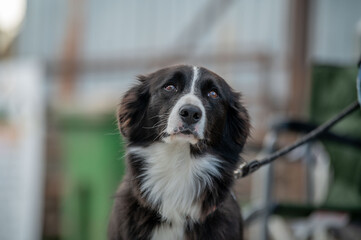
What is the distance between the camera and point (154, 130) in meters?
2.50

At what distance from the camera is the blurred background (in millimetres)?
→ 4012

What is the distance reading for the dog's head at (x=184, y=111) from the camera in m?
2.26

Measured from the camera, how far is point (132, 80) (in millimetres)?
4398

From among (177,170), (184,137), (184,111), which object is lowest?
(177,170)

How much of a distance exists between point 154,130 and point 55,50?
19.9ft

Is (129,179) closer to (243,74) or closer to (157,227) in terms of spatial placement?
(157,227)

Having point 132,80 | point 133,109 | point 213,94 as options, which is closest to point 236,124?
point 213,94

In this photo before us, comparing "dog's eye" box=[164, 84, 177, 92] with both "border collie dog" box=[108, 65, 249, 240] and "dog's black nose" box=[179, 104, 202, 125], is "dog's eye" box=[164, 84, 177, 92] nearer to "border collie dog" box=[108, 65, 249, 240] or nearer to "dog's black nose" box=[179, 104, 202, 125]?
"border collie dog" box=[108, 65, 249, 240]

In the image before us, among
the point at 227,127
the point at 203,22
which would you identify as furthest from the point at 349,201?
the point at 203,22

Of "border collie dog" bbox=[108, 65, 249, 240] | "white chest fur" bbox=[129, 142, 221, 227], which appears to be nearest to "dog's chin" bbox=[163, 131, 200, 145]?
"border collie dog" bbox=[108, 65, 249, 240]

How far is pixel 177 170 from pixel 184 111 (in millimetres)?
388

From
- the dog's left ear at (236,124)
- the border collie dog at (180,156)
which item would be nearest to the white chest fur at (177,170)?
the border collie dog at (180,156)

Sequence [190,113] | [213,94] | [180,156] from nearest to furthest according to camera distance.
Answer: [190,113] → [213,94] → [180,156]

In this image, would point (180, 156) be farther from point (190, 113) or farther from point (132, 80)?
point (132, 80)
